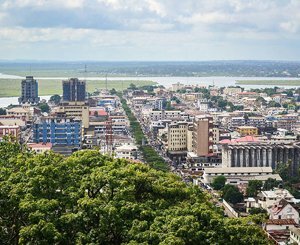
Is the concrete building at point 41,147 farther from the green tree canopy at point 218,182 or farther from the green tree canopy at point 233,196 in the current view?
the green tree canopy at point 233,196

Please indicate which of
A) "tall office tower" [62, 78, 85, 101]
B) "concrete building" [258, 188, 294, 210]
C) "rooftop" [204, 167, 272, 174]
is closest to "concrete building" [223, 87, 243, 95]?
"tall office tower" [62, 78, 85, 101]

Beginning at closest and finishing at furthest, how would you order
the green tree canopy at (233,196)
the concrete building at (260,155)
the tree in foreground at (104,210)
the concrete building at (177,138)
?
the tree in foreground at (104,210) → the green tree canopy at (233,196) → the concrete building at (260,155) → the concrete building at (177,138)

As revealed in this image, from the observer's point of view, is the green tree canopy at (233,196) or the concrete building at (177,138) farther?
the concrete building at (177,138)

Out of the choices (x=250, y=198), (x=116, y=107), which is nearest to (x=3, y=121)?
(x=116, y=107)

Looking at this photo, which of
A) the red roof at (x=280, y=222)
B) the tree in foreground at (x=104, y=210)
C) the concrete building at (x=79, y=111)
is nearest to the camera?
the tree in foreground at (x=104, y=210)

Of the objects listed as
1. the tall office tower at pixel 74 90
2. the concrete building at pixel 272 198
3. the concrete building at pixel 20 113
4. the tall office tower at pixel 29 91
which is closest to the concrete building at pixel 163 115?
the tall office tower at pixel 74 90

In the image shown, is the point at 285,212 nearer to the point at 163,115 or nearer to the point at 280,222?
the point at 280,222
